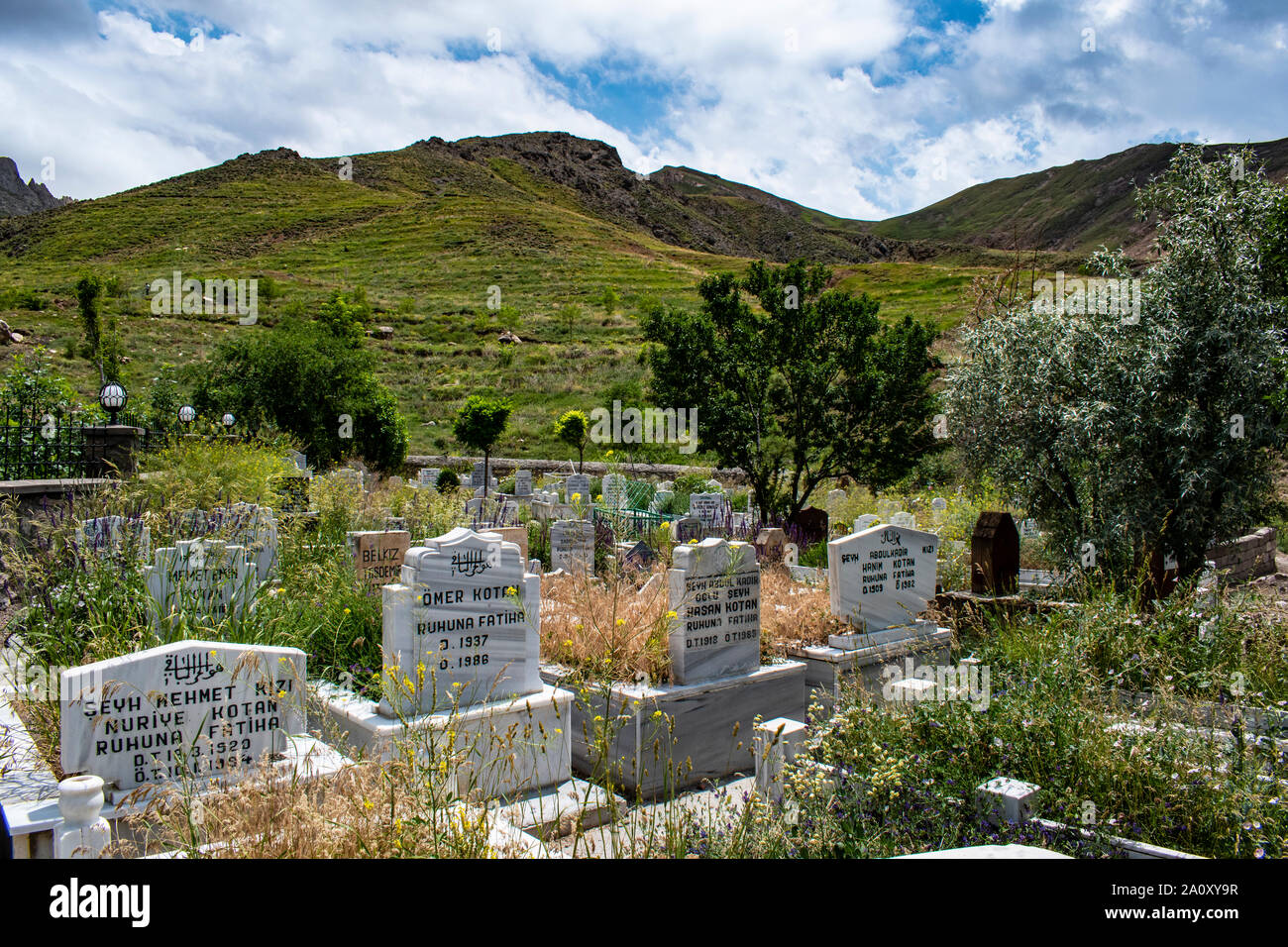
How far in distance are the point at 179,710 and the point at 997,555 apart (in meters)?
7.28

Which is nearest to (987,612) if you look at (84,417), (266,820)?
(266,820)

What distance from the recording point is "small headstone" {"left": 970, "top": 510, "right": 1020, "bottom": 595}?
8.34 m

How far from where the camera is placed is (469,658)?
5.00 meters

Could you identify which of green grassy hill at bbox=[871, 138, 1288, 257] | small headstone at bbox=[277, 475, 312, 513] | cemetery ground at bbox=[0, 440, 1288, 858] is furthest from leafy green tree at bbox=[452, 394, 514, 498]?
green grassy hill at bbox=[871, 138, 1288, 257]

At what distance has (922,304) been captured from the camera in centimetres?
5672

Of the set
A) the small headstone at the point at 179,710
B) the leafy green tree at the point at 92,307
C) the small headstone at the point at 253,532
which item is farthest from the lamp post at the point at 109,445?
the leafy green tree at the point at 92,307

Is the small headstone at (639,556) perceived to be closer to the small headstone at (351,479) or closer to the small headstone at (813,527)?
the small headstone at (813,527)

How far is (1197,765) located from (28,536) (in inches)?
378

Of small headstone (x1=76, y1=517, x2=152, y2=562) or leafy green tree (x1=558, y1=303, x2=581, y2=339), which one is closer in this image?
small headstone (x1=76, y1=517, x2=152, y2=562)

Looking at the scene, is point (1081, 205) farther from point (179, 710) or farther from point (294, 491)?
point (179, 710)

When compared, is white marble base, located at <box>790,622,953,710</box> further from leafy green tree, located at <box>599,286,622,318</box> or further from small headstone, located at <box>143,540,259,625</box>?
leafy green tree, located at <box>599,286,622,318</box>

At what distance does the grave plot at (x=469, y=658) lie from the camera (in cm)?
466

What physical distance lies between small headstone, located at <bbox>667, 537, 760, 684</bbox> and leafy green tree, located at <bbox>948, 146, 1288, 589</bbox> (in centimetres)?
396
